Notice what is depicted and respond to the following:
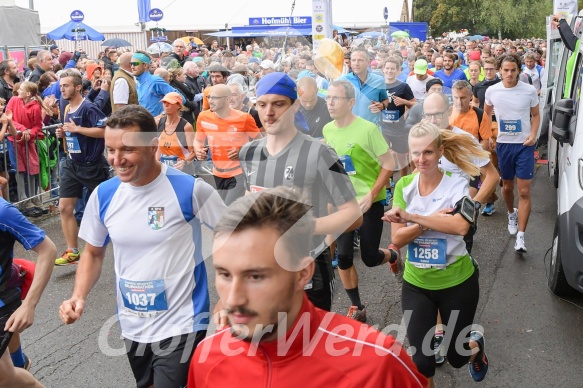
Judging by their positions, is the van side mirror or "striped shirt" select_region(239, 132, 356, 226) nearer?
"striped shirt" select_region(239, 132, 356, 226)

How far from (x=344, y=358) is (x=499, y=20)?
61994 millimetres

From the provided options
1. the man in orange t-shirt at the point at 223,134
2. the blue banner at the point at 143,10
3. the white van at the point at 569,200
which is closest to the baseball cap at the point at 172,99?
the man in orange t-shirt at the point at 223,134

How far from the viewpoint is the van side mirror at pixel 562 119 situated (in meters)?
5.95

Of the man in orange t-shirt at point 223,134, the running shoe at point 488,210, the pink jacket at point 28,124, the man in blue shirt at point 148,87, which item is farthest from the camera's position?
the man in blue shirt at point 148,87

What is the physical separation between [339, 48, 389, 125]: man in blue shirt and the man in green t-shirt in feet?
10.1

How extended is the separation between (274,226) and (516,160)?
635cm

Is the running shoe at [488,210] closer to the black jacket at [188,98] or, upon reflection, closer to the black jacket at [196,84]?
the black jacket at [188,98]

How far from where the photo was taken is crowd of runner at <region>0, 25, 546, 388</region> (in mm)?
1853

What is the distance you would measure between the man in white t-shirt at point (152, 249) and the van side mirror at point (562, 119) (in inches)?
143

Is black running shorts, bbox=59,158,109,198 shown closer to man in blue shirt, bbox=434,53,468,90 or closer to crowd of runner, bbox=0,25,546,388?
crowd of runner, bbox=0,25,546,388

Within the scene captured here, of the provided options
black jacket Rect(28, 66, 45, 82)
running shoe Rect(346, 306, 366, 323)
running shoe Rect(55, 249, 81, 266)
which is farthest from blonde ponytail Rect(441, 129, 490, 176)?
black jacket Rect(28, 66, 45, 82)

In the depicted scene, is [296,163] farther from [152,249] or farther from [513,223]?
[513,223]

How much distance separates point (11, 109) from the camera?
9.89 metres

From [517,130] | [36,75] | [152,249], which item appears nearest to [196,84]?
[36,75]
